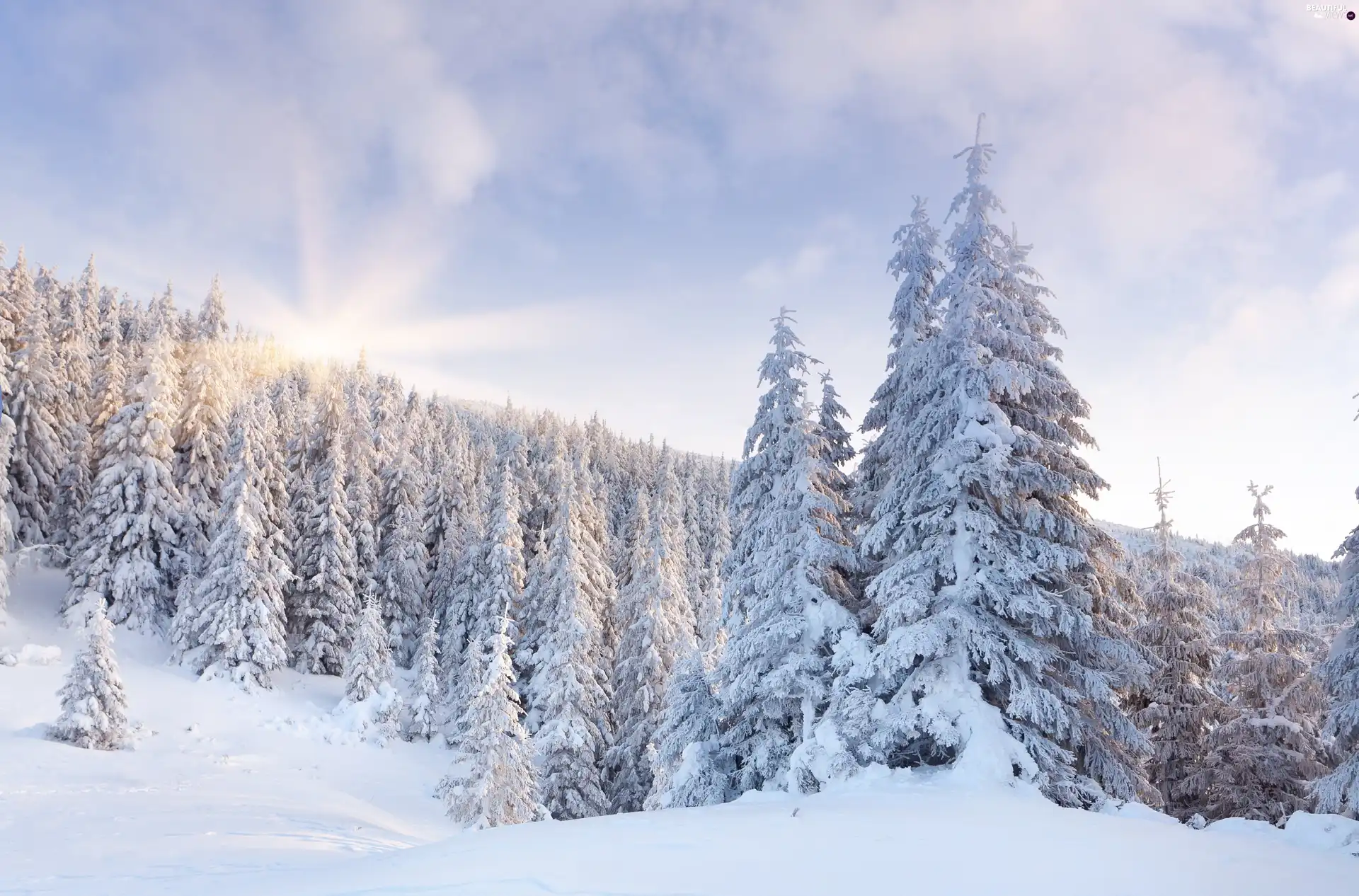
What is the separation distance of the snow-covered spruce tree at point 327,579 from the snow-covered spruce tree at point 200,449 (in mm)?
4880

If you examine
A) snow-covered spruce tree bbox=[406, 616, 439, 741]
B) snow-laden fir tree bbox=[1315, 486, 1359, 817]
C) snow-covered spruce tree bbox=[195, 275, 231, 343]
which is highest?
snow-covered spruce tree bbox=[195, 275, 231, 343]

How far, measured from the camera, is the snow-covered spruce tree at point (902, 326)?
1530 centimetres

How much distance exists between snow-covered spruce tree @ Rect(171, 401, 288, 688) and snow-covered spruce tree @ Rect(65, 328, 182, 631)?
2.10 metres

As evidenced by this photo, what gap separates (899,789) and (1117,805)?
138 inches

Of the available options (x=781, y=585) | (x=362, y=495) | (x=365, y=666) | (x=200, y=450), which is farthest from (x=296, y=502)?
(x=781, y=585)

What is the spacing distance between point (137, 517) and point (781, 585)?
3533 cm

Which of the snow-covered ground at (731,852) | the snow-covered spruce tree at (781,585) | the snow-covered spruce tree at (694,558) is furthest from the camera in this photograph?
the snow-covered spruce tree at (694,558)

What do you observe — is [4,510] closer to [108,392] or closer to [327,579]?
[108,392]

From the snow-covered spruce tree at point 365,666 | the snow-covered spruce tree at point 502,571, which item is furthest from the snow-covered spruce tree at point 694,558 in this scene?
the snow-covered spruce tree at point 365,666

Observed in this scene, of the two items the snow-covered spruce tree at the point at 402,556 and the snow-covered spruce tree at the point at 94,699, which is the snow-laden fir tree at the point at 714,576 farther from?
the snow-covered spruce tree at the point at 94,699

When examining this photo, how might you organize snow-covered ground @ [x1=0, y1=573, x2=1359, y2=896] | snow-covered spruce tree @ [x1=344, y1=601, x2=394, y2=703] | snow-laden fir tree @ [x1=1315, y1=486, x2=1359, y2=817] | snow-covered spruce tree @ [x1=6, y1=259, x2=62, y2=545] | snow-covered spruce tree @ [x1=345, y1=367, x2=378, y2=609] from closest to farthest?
1. snow-covered ground @ [x1=0, y1=573, x2=1359, y2=896]
2. snow-laden fir tree @ [x1=1315, y1=486, x2=1359, y2=817]
3. snow-covered spruce tree @ [x1=344, y1=601, x2=394, y2=703]
4. snow-covered spruce tree @ [x1=6, y1=259, x2=62, y2=545]
5. snow-covered spruce tree @ [x1=345, y1=367, x2=378, y2=609]

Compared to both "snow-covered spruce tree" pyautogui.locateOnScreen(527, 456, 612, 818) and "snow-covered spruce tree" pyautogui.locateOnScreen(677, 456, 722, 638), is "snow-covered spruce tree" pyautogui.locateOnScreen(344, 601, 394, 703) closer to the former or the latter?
"snow-covered spruce tree" pyautogui.locateOnScreen(527, 456, 612, 818)

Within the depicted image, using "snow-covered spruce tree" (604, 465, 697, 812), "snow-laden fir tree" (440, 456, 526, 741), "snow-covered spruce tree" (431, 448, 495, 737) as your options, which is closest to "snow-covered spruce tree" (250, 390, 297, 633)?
"snow-covered spruce tree" (431, 448, 495, 737)

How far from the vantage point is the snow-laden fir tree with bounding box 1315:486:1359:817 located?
11.9 metres
